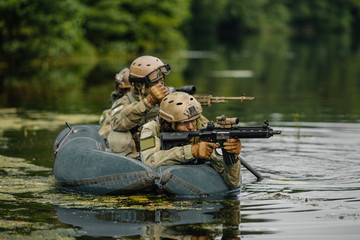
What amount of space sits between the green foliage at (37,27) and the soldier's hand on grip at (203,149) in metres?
29.2

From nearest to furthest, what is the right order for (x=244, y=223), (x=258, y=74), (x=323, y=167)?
(x=244, y=223) < (x=323, y=167) < (x=258, y=74)

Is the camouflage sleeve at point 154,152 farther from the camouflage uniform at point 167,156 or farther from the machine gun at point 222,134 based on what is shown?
the machine gun at point 222,134

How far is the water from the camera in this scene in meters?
8.11

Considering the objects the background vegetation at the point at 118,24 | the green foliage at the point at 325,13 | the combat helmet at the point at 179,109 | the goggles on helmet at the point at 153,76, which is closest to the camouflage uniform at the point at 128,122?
the goggles on helmet at the point at 153,76

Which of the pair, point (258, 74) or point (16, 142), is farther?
point (258, 74)

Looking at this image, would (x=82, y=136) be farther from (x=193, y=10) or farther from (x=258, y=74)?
(x=193, y=10)

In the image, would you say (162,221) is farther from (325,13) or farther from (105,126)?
(325,13)

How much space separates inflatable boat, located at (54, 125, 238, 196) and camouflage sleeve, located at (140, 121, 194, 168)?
114 mm

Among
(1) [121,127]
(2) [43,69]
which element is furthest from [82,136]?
(2) [43,69]

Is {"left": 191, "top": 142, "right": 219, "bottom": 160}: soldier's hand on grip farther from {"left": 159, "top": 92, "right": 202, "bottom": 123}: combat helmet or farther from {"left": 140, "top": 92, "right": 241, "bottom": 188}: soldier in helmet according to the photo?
{"left": 159, "top": 92, "right": 202, "bottom": 123}: combat helmet

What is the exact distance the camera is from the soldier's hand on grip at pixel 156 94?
10281 millimetres

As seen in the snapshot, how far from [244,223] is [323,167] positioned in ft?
14.2

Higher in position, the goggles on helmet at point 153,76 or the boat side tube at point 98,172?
Result: the goggles on helmet at point 153,76

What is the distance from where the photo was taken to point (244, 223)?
8.31 metres
